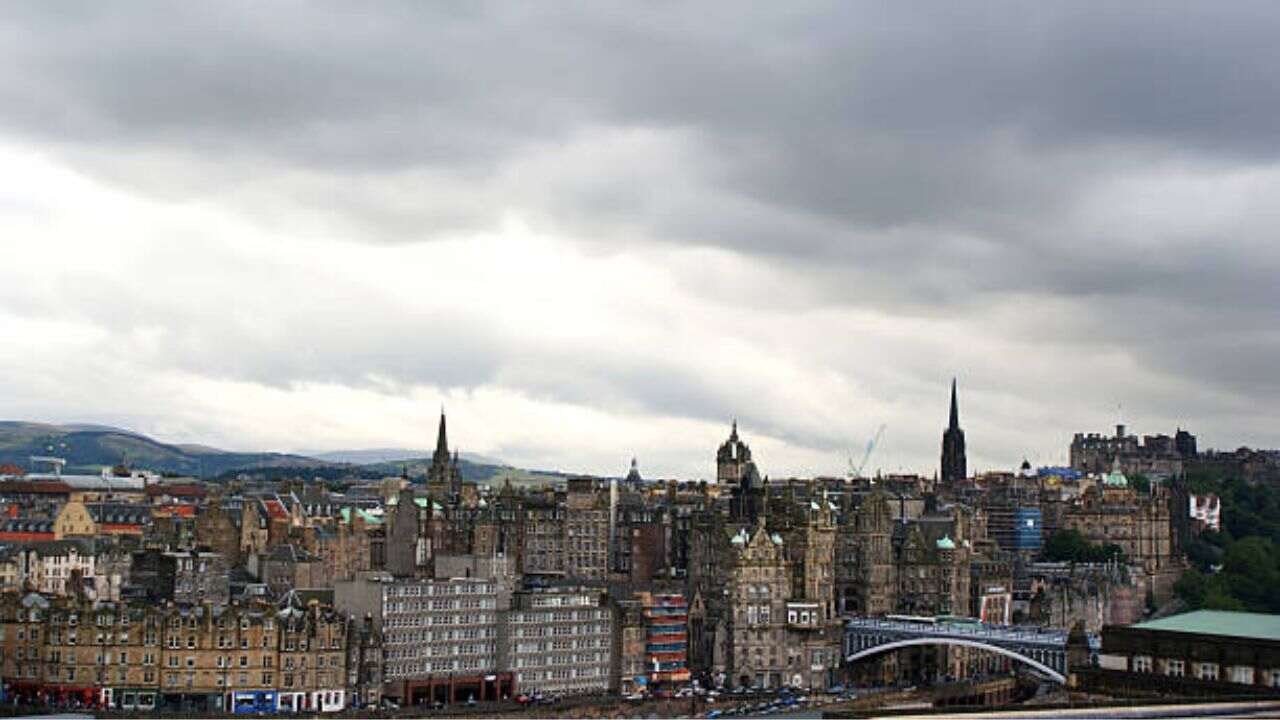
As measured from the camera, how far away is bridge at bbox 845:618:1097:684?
11988cm

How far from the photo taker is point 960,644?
124m

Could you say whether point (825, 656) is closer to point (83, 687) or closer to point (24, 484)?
point (83, 687)

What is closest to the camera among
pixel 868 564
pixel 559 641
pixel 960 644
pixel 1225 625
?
pixel 1225 625

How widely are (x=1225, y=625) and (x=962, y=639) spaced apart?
2769 cm

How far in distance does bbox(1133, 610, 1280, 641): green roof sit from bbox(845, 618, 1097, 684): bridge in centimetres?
1756

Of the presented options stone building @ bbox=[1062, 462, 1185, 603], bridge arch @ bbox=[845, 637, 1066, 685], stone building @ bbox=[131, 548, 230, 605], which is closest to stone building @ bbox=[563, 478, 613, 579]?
bridge arch @ bbox=[845, 637, 1066, 685]

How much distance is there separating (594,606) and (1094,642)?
1285 inches

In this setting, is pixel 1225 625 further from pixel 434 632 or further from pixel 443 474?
pixel 443 474

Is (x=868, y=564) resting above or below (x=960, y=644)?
above

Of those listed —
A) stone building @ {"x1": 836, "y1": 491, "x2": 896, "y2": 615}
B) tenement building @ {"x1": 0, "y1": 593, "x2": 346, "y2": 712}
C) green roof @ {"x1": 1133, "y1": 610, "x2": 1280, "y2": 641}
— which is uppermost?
stone building @ {"x1": 836, "y1": 491, "x2": 896, "y2": 615}

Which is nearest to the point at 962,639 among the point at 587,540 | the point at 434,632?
the point at 587,540

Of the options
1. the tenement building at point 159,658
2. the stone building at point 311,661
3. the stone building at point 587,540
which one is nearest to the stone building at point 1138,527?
the stone building at point 587,540

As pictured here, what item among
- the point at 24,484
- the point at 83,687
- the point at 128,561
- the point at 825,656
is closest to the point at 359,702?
the point at 83,687

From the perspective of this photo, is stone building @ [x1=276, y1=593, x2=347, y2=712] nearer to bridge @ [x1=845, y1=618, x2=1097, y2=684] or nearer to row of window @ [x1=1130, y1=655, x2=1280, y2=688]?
bridge @ [x1=845, y1=618, x2=1097, y2=684]
